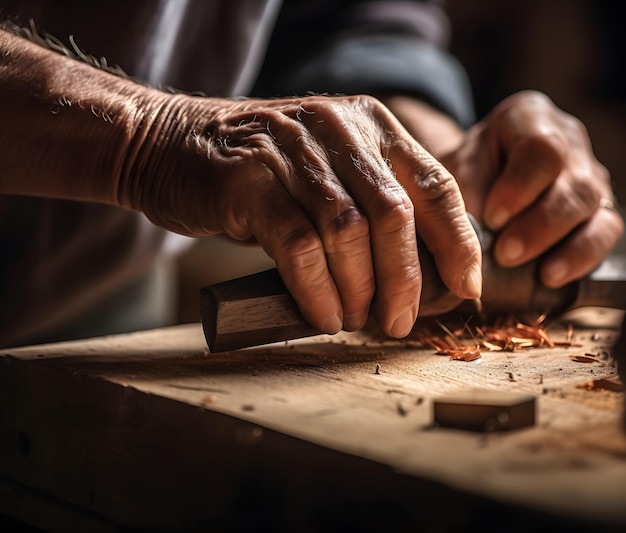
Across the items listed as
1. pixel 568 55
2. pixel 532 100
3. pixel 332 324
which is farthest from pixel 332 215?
pixel 568 55

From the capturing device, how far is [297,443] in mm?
787

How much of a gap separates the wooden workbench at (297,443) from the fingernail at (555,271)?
0.21 m

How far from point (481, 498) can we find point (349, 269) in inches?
20.8

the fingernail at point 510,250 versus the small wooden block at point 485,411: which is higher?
the fingernail at point 510,250

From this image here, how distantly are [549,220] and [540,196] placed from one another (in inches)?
2.5

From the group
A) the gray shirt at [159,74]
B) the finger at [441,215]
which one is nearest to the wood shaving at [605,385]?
the finger at [441,215]

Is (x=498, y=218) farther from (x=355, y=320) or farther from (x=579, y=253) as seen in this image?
(x=355, y=320)

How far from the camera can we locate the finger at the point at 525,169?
1562 mm

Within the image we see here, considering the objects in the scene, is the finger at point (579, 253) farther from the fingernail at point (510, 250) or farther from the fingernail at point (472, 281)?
the fingernail at point (472, 281)

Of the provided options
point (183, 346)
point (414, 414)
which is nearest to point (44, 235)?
point (183, 346)

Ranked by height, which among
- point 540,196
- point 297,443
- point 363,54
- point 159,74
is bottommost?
point 297,443

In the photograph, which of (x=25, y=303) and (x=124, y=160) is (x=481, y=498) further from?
(x=25, y=303)

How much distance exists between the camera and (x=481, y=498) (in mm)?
654

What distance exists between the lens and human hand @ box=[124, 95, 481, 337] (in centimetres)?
113
